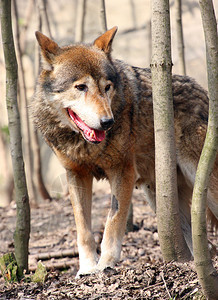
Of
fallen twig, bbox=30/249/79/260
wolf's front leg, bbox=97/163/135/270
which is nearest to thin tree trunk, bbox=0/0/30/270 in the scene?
wolf's front leg, bbox=97/163/135/270

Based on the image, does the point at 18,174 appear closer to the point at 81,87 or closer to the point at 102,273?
the point at 81,87

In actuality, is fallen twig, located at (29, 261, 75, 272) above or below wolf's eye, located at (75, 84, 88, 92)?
below

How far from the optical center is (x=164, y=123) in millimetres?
3555

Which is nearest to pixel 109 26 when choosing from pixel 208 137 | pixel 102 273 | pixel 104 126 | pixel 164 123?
pixel 104 126

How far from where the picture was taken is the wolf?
4203 mm

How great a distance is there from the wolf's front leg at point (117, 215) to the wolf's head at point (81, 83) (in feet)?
2.28

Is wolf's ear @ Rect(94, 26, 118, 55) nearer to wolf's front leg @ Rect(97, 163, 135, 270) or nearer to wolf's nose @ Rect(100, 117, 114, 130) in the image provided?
wolf's nose @ Rect(100, 117, 114, 130)

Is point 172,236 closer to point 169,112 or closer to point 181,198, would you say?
point 169,112

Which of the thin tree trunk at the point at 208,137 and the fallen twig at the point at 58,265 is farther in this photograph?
the fallen twig at the point at 58,265

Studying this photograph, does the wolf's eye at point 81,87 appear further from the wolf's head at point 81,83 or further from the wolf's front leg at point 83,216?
the wolf's front leg at point 83,216

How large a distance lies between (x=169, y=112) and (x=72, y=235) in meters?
3.78

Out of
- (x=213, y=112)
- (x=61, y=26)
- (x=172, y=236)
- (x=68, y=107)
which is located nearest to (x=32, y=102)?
(x=68, y=107)

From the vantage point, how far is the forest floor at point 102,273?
11.0 ft

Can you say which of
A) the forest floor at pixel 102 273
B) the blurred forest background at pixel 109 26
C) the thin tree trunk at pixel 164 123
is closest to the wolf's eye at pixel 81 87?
the thin tree trunk at pixel 164 123
